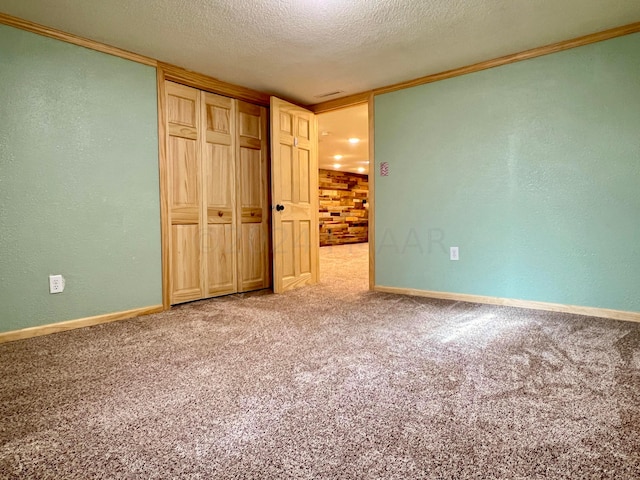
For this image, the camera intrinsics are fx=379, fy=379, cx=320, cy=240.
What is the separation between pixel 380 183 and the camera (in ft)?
12.4

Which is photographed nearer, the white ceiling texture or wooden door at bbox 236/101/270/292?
the white ceiling texture

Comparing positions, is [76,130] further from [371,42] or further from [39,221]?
[371,42]

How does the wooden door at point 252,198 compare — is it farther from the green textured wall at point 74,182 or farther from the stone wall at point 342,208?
the stone wall at point 342,208

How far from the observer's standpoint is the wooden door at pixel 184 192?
3.20 meters

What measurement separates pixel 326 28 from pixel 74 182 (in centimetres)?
200

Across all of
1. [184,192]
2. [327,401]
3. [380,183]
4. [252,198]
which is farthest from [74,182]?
[380,183]

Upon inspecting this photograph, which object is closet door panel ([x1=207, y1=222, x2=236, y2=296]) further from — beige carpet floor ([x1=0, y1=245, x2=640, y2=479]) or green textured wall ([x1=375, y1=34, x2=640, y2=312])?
green textured wall ([x1=375, y1=34, x2=640, y2=312])

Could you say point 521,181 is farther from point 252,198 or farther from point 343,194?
point 343,194

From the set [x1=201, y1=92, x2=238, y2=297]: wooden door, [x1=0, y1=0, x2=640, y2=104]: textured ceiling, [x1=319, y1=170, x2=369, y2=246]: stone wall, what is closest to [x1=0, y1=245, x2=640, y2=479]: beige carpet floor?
[x1=201, y1=92, x2=238, y2=297]: wooden door

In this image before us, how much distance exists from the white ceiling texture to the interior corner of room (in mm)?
208

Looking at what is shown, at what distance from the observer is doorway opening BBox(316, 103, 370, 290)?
5293 millimetres

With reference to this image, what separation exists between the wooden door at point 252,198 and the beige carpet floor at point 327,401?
4.38ft

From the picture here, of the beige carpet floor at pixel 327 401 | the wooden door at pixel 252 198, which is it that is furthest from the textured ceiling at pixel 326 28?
the beige carpet floor at pixel 327 401

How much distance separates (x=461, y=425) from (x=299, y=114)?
3.49 meters
